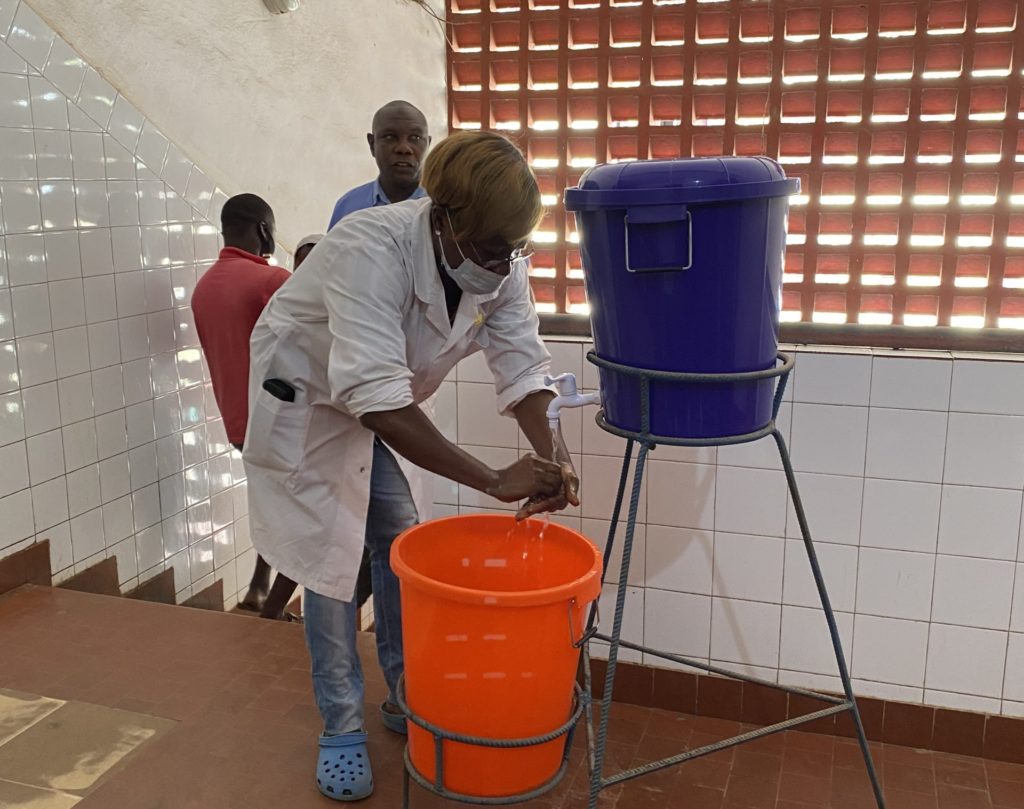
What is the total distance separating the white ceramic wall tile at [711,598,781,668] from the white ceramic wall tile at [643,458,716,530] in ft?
0.74

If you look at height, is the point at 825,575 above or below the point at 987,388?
below

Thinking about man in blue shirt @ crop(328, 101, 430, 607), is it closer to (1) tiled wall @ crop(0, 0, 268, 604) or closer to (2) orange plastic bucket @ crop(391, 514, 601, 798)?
(1) tiled wall @ crop(0, 0, 268, 604)

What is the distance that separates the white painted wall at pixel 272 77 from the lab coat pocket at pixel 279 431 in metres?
1.55

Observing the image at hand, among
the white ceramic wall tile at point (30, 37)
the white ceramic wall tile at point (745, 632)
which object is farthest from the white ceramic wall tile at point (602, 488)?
the white ceramic wall tile at point (30, 37)

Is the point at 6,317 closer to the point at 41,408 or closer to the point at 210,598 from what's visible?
the point at 41,408

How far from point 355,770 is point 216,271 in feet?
5.40

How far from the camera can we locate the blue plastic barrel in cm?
154

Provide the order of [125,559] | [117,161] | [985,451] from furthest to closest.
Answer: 1. [125,559]
2. [117,161]
3. [985,451]

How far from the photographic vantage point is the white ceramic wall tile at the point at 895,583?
224 centimetres

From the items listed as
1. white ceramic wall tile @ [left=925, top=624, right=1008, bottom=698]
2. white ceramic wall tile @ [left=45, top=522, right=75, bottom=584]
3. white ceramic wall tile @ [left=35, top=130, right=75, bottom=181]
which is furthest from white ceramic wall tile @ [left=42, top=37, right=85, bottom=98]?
white ceramic wall tile @ [left=925, top=624, right=1008, bottom=698]

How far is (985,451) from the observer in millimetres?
2145

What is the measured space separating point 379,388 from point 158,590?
1.95 metres

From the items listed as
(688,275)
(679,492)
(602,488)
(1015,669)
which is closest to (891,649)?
(1015,669)

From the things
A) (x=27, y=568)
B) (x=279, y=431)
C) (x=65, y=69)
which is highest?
(x=65, y=69)
